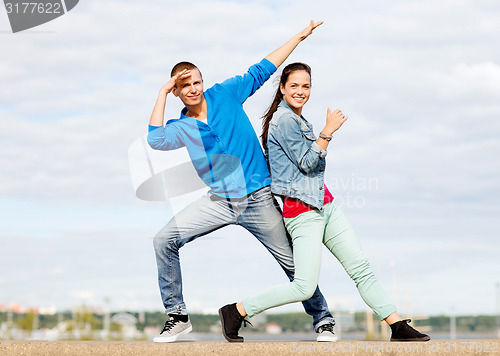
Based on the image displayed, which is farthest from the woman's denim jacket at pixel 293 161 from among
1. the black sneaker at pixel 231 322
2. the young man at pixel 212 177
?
the black sneaker at pixel 231 322

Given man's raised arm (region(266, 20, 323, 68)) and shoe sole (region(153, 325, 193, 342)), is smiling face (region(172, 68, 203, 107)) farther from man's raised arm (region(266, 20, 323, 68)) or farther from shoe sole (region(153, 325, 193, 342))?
shoe sole (region(153, 325, 193, 342))

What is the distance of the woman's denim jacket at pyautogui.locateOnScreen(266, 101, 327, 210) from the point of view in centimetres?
477

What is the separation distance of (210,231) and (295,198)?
762 millimetres

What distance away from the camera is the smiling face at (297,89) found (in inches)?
194

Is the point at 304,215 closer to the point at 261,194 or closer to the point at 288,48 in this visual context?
the point at 261,194

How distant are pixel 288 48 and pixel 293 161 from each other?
46.5 inches

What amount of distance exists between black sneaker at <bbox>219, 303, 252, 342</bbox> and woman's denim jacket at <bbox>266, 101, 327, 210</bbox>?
1.05m

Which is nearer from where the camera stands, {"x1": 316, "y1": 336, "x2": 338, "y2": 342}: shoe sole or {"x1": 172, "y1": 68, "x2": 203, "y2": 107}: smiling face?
{"x1": 172, "y1": 68, "x2": 203, "y2": 107}: smiling face

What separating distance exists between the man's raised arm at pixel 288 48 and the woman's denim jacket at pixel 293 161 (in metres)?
0.64

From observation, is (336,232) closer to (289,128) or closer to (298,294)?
(298,294)

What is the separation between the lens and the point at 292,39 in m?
5.45

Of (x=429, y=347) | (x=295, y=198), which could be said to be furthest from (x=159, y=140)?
(x=429, y=347)

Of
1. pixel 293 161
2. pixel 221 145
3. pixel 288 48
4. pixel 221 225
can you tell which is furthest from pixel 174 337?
pixel 288 48

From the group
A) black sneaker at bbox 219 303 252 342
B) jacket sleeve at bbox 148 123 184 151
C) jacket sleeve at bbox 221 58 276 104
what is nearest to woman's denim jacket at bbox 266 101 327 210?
jacket sleeve at bbox 221 58 276 104
